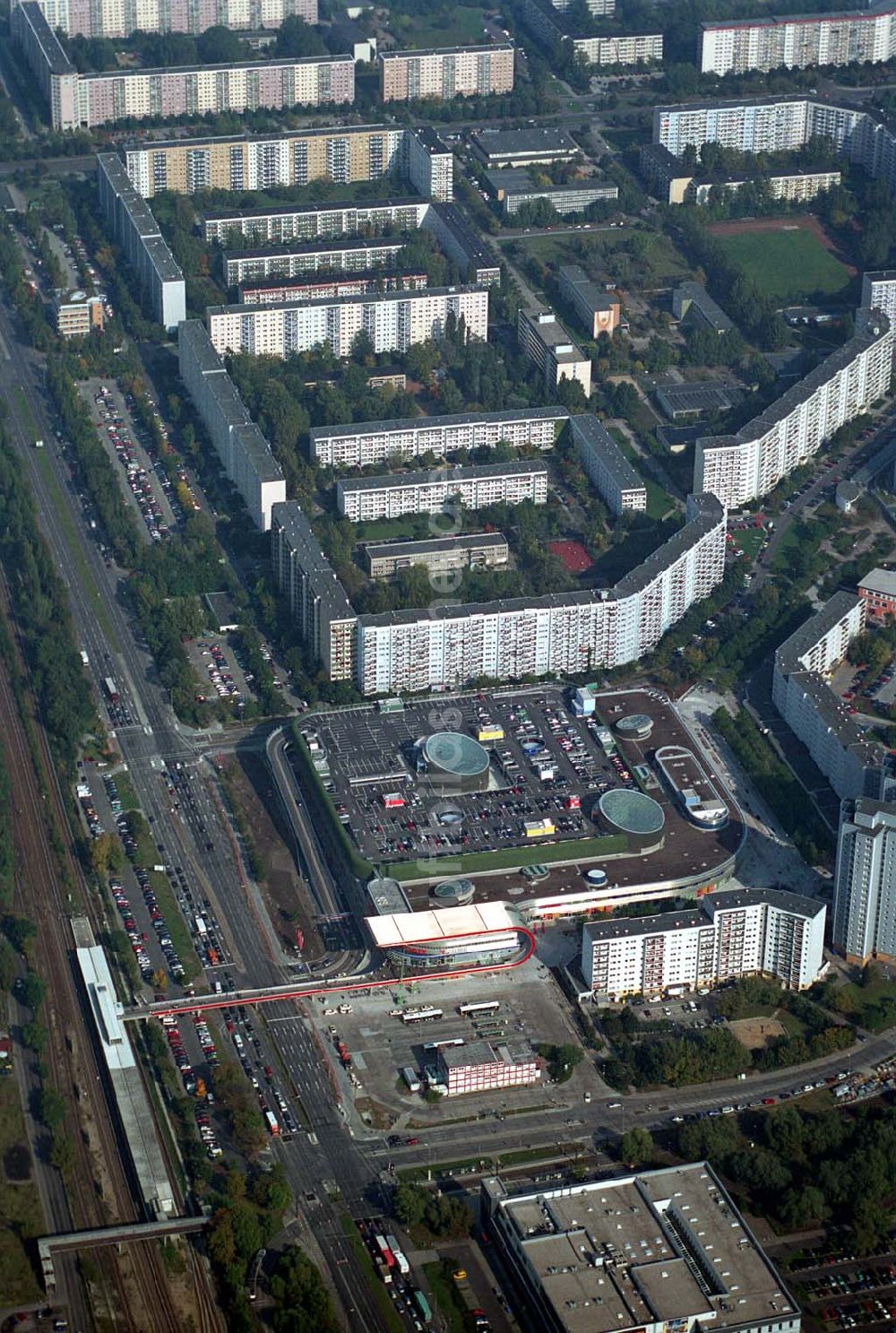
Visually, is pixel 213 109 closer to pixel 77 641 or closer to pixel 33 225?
pixel 33 225

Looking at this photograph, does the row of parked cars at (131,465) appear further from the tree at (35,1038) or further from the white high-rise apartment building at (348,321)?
the tree at (35,1038)

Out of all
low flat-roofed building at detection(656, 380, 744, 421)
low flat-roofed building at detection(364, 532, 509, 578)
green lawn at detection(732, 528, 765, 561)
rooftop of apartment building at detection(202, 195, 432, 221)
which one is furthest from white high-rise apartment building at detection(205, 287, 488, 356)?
green lawn at detection(732, 528, 765, 561)

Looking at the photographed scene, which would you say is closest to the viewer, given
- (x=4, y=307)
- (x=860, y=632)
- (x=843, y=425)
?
(x=860, y=632)

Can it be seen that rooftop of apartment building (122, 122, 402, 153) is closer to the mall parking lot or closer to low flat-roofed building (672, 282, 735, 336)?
low flat-roofed building (672, 282, 735, 336)

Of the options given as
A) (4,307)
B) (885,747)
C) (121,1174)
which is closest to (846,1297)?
(121,1174)

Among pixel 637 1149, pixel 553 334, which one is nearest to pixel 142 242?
pixel 553 334

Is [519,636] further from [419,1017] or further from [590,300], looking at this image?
[590,300]

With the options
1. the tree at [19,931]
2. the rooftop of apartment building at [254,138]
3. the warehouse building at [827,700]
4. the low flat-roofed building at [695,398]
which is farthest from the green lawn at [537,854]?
the rooftop of apartment building at [254,138]
